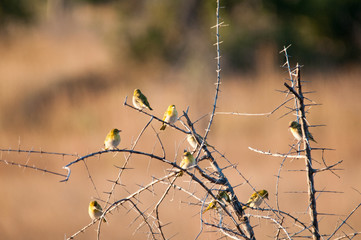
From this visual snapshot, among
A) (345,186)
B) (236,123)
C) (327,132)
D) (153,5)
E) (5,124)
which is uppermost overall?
(153,5)

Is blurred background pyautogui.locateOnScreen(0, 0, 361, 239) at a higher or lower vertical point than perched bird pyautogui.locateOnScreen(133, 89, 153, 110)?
higher

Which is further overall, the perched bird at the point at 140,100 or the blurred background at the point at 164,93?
the blurred background at the point at 164,93

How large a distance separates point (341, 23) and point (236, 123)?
5.45 meters

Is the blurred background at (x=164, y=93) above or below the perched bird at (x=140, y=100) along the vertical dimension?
above

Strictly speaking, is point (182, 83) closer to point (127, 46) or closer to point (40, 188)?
point (127, 46)

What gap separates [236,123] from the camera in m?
12.6

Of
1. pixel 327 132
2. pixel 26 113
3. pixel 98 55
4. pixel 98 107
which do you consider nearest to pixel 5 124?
pixel 26 113

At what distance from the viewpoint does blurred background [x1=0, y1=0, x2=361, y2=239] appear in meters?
11.3

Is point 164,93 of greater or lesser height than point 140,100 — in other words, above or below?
above

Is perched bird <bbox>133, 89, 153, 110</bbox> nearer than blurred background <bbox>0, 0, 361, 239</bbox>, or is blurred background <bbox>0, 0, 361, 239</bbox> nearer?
perched bird <bbox>133, 89, 153, 110</bbox>

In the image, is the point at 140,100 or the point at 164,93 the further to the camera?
the point at 164,93

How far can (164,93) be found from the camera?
14117 mm

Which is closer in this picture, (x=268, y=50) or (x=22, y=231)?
(x=22, y=231)

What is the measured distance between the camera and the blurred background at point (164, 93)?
445 inches
